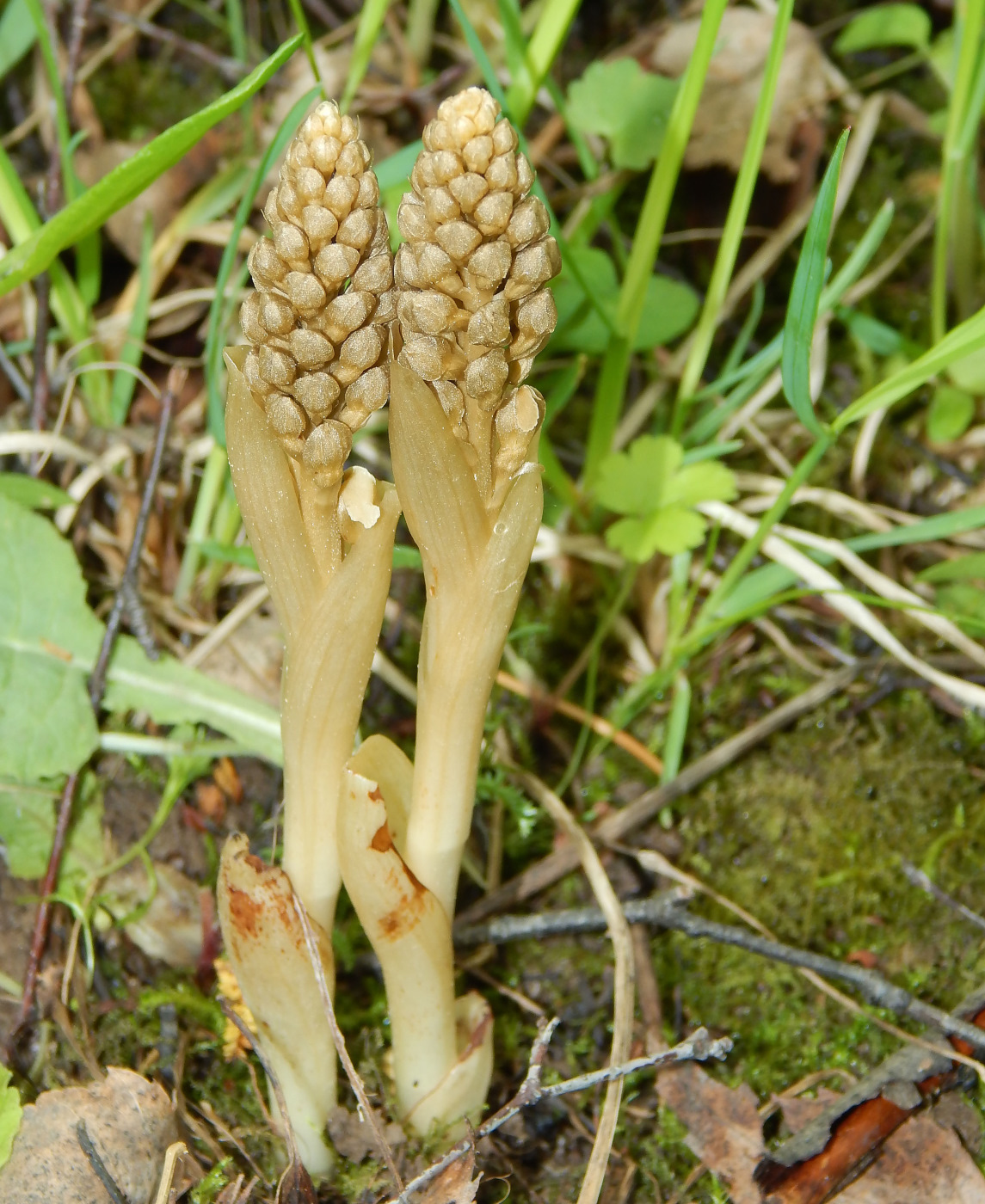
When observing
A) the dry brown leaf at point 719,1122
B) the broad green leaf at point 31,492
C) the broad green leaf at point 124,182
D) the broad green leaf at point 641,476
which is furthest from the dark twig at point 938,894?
the broad green leaf at point 31,492

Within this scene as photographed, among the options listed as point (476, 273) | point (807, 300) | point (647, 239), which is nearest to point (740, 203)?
point (647, 239)

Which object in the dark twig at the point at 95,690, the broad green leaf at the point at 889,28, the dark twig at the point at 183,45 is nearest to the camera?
the dark twig at the point at 95,690

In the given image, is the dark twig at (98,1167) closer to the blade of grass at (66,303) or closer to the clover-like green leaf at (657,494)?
the clover-like green leaf at (657,494)

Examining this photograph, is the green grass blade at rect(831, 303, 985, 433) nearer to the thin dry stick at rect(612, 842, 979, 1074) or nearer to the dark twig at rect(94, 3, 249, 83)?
the thin dry stick at rect(612, 842, 979, 1074)

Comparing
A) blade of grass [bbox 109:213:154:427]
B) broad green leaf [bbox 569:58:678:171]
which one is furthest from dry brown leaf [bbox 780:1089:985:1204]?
blade of grass [bbox 109:213:154:427]

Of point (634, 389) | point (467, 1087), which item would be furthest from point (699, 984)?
point (634, 389)

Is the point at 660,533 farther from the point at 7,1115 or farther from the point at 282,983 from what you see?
the point at 7,1115
